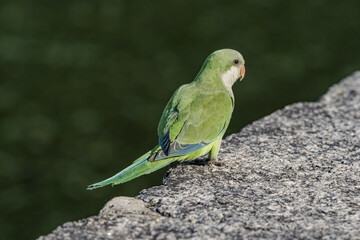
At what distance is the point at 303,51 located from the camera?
873 cm

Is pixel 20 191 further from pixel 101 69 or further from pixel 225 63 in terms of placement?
pixel 225 63

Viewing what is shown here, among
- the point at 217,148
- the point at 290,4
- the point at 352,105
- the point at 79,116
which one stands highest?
the point at 290,4

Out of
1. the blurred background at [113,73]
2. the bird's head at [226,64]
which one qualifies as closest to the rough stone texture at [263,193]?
the bird's head at [226,64]

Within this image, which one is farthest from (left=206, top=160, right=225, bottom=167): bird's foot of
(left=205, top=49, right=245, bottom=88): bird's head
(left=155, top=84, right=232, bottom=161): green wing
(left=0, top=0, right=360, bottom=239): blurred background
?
(left=0, top=0, right=360, bottom=239): blurred background

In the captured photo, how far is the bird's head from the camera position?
3.68 meters

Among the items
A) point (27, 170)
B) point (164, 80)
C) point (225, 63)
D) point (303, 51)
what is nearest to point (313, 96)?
point (303, 51)

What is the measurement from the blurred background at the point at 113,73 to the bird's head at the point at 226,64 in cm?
267

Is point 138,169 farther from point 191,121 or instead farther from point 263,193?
point 263,193

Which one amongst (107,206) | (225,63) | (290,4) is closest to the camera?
(107,206)

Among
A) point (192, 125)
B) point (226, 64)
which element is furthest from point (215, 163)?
point (226, 64)

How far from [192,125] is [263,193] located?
0.62 metres

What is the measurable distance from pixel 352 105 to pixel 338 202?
1.54m

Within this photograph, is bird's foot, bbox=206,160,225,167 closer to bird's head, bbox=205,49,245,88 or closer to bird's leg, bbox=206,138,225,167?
bird's leg, bbox=206,138,225,167

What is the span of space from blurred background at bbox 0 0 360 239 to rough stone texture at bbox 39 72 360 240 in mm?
2768
